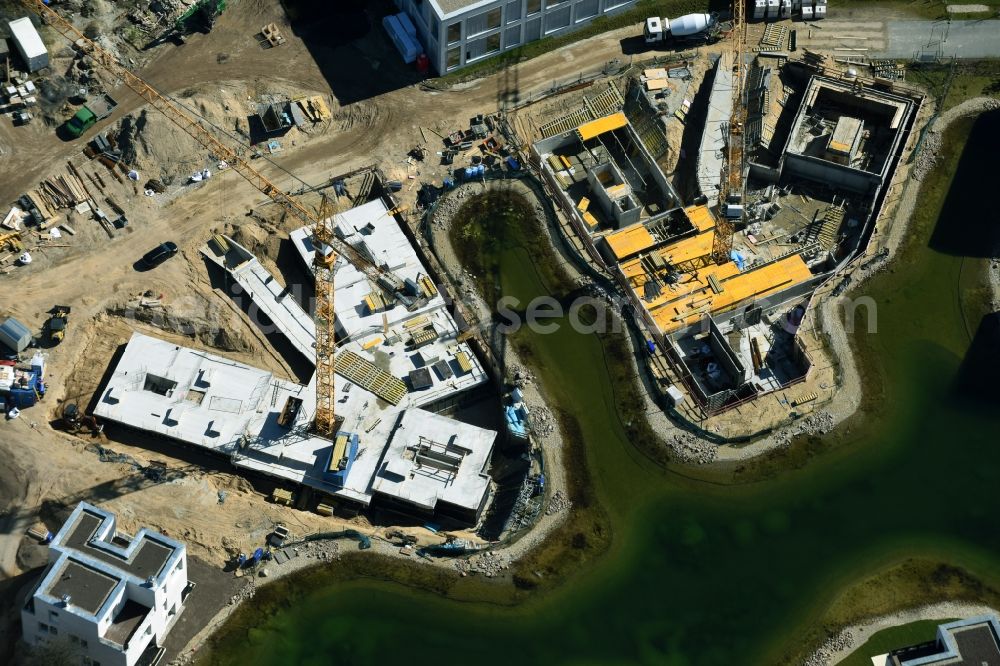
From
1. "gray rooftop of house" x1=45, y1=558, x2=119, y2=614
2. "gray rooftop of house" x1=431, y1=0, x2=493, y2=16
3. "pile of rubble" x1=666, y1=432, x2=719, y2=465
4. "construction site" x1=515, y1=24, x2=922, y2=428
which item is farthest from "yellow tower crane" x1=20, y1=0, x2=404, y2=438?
"pile of rubble" x1=666, y1=432, x2=719, y2=465

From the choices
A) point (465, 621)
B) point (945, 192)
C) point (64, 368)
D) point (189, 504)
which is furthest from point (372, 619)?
point (945, 192)

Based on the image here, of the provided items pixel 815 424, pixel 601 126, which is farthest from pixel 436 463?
pixel 601 126

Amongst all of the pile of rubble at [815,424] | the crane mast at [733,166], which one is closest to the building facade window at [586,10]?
the crane mast at [733,166]

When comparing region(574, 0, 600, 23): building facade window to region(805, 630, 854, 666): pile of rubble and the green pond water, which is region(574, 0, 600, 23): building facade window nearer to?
the green pond water

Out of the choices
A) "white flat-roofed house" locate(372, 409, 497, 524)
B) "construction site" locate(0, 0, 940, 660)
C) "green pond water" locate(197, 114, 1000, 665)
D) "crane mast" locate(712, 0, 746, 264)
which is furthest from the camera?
"crane mast" locate(712, 0, 746, 264)


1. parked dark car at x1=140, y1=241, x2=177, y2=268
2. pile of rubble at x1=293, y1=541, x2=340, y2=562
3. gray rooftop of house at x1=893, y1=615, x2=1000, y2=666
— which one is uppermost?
parked dark car at x1=140, y1=241, x2=177, y2=268

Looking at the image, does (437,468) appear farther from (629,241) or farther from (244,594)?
(629,241)

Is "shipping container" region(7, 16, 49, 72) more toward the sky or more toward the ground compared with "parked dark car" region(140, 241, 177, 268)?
more toward the sky

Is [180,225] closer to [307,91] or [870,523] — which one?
[307,91]
